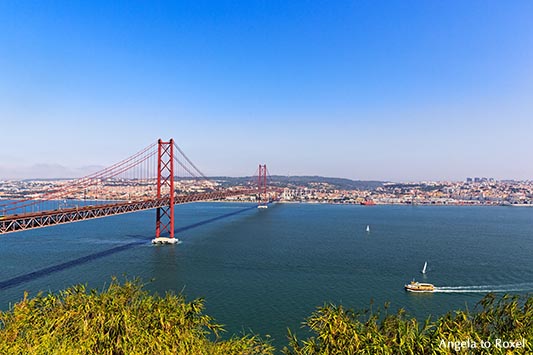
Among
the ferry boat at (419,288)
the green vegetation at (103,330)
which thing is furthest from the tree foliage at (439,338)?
the ferry boat at (419,288)

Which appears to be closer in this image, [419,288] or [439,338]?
[439,338]

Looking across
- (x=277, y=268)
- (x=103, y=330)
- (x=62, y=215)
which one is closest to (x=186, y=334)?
(x=103, y=330)

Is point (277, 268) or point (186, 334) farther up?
point (186, 334)

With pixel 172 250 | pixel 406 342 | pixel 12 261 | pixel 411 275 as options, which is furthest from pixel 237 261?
pixel 406 342

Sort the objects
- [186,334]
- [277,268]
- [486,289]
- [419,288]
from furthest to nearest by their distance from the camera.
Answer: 1. [277,268]
2. [486,289]
3. [419,288]
4. [186,334]

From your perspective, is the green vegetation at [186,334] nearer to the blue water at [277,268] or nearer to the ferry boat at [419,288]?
the blue water at [277,268]

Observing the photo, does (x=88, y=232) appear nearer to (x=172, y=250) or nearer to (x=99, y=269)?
(x=172, y=250)

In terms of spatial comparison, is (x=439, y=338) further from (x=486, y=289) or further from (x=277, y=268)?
(x=277, y=268)

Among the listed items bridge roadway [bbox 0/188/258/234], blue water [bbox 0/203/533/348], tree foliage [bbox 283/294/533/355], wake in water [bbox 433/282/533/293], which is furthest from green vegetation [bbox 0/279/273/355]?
wake in water [bbox 433/282/533/293]
